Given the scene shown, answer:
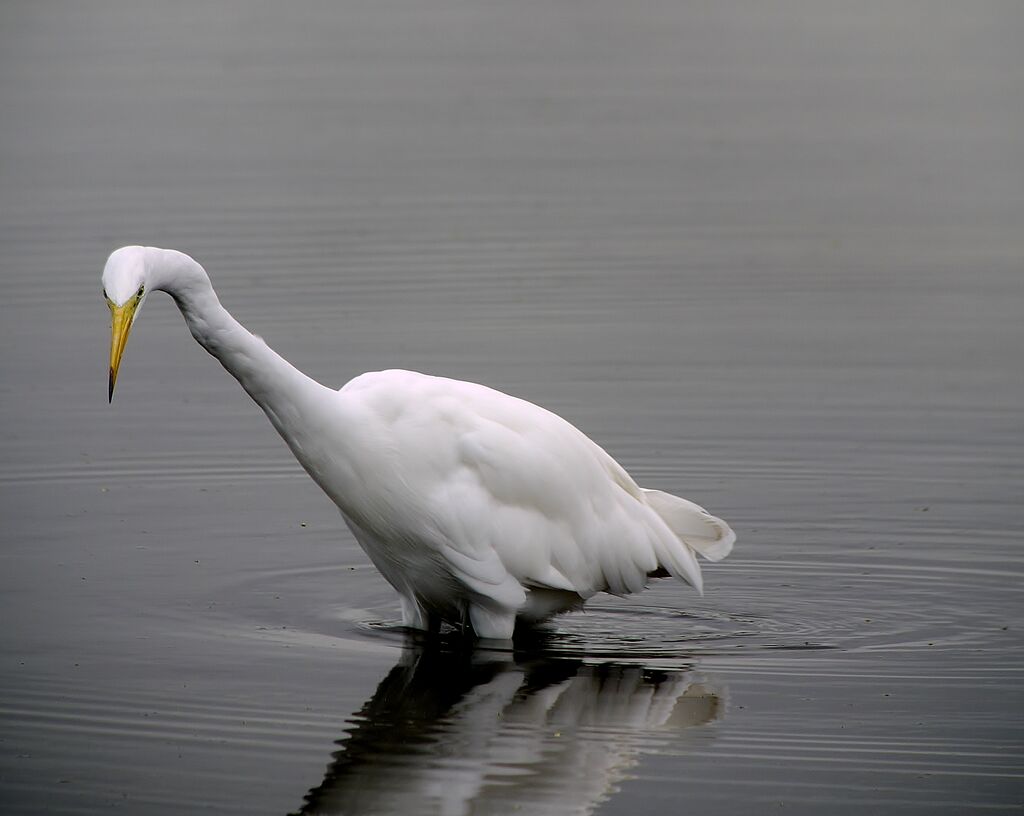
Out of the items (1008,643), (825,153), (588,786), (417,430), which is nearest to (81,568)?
(417,430)

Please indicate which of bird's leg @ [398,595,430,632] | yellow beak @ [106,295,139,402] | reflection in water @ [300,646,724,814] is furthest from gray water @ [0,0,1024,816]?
yellow beak @ [106,295,139,402]

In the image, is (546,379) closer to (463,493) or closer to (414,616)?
(414,616)

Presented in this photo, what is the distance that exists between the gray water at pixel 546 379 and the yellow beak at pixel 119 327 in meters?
1.33

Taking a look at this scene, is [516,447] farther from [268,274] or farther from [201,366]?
[268,274]

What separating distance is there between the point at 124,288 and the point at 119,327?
0.15 meters

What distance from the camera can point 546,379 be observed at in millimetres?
11773

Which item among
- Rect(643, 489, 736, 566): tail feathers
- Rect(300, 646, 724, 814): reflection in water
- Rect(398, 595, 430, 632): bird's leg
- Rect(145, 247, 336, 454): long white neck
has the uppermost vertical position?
Rect(145, 247, 336, 454): long white neck

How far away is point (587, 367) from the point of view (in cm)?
1209

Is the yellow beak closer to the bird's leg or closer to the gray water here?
the gray water

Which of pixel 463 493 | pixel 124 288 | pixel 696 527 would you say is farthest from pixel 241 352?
pixel 696 527

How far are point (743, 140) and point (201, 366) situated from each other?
7428 millimetres

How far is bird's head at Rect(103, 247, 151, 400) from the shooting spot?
21.0 ft

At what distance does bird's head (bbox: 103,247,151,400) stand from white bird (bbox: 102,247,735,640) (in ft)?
1.37

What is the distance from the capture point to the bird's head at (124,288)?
6.40m
